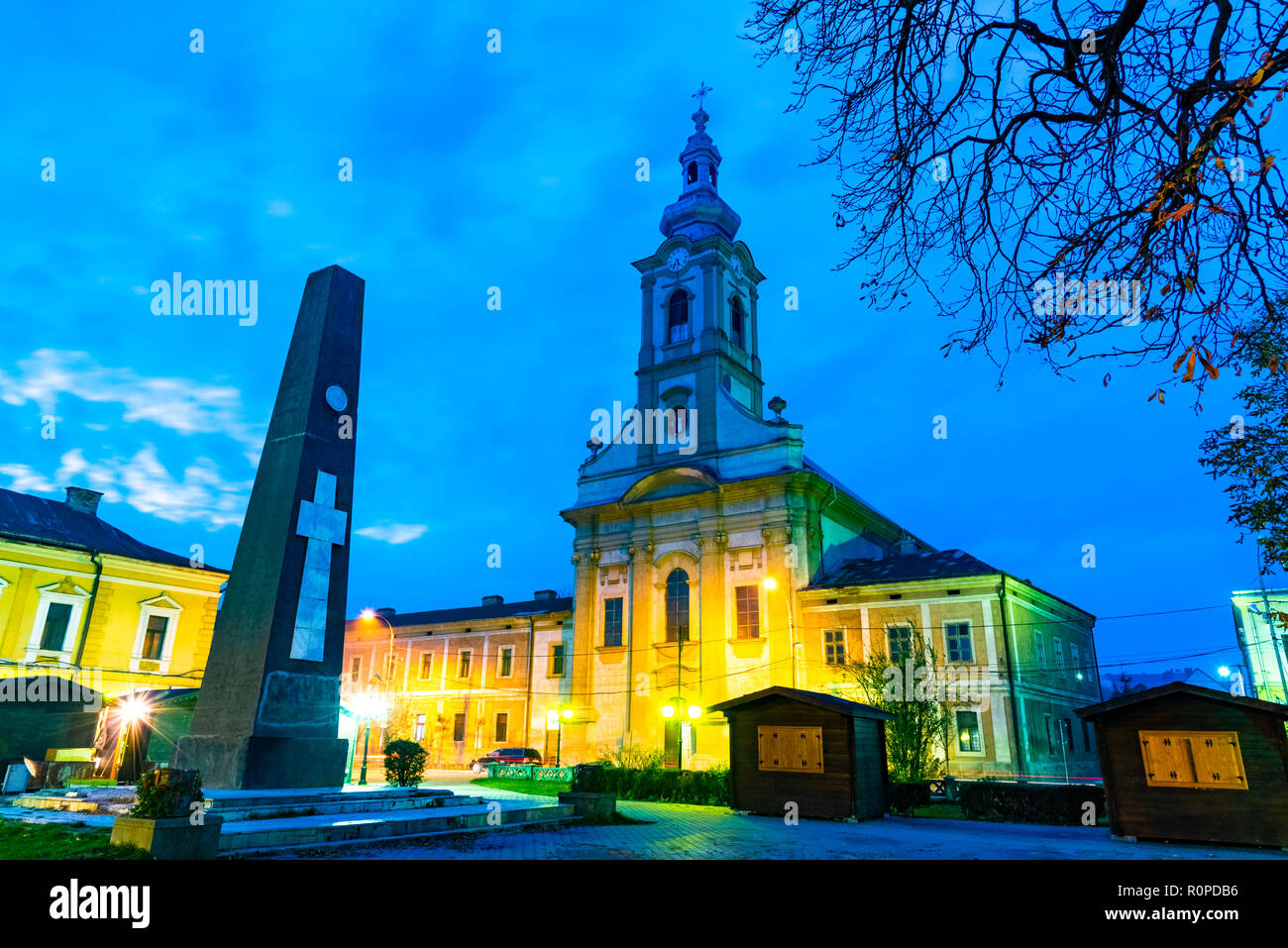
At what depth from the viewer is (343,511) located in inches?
587

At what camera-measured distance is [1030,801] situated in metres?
18.6

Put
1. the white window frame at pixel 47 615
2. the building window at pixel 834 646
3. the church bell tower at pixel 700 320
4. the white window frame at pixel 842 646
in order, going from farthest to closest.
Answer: the church bell tower at pixel 700 320
the building window at pixel 834 646
the white window frame at pixel 842 646
the white window frame at pixel 47 615

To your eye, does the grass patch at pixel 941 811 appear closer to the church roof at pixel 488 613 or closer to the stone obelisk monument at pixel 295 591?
the stone obelisk monument at pixel 295 591

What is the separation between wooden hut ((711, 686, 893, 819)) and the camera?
1792cm

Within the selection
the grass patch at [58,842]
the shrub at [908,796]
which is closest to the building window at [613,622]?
the shrub at [908,796]

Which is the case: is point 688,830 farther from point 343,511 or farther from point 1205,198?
point 1205,198

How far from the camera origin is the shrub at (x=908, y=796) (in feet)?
66.8

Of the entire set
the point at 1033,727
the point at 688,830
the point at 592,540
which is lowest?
the point at 688,830

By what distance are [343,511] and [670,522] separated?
23.8 meters

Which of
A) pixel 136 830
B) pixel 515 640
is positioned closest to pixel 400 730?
pixel 515 640

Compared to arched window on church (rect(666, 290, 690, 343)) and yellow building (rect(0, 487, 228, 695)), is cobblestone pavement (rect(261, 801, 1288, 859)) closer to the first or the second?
yellow building (rect(0, 487, 228, 695))

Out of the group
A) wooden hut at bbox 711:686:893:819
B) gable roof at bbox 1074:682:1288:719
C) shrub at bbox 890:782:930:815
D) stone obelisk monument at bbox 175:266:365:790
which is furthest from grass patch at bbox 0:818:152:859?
shrub at bbox 890:782:930:815

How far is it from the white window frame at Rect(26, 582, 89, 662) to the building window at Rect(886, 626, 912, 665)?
30924mm

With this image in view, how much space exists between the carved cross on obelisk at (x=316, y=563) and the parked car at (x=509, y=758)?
27.0 meters
